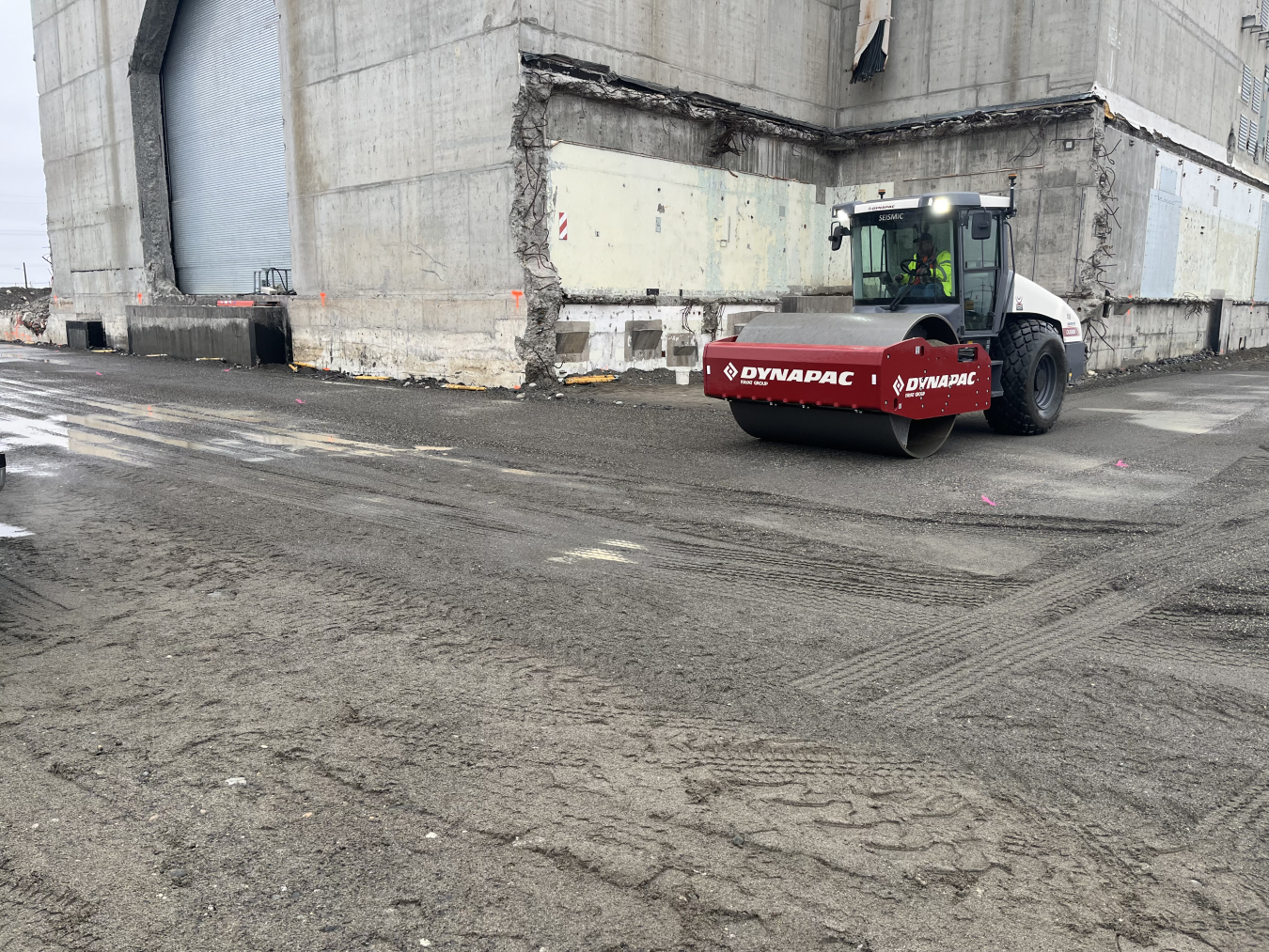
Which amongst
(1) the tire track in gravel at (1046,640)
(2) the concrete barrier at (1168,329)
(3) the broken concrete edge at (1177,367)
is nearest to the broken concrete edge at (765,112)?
(2) the concrete barrier at (1168,329)

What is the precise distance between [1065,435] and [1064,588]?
657 centimetres

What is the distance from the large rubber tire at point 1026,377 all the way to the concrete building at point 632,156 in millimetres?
7899

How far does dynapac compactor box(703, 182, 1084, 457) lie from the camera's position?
29.9 feet

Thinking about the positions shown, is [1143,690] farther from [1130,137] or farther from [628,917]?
[1130,137]

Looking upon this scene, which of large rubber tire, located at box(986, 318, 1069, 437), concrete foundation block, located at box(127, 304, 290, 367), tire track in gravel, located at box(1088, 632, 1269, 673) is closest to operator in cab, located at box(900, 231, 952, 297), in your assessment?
large rubber tire, located at box(986, 318, 1069, 437)

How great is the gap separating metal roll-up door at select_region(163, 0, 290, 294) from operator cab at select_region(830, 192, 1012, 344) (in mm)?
15483

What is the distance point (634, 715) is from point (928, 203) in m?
8.30

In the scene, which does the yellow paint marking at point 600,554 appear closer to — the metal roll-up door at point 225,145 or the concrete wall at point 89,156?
the metal roll-up door at point 225,145

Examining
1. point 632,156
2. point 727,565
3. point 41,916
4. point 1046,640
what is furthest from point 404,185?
point 41,916

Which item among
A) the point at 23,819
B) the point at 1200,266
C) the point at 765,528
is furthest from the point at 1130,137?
the point at 23,819

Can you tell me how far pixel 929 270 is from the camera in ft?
35.3

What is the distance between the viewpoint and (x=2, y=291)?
49.8 metres

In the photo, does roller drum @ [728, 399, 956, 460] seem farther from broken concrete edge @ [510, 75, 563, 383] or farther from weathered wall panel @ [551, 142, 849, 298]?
weathered wall panel @ [551, 142, 849, 298]

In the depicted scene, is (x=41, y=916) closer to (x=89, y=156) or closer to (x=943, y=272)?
(x=943, y=272)
